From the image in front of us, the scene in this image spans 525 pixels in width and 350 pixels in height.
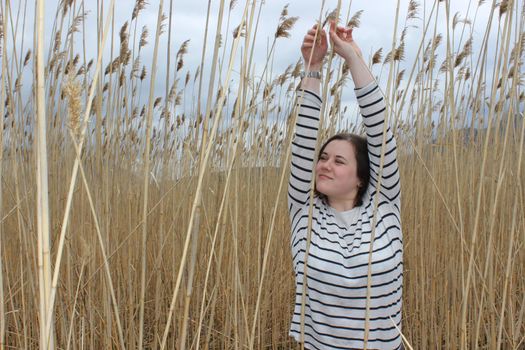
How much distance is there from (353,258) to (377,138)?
0.29 meters

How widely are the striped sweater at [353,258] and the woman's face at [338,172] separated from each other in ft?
0.13

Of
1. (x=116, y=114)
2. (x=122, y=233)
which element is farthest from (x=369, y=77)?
(x=122, y=233)

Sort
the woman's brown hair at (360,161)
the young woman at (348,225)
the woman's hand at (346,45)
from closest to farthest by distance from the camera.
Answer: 1. the woman's hand at (346,45)
2. the young woman at (348,225)
3. the woman's brown hair at (360,161)

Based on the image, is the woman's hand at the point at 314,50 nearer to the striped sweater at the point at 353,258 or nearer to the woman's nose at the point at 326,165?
the striped sweater at the point at 353,258

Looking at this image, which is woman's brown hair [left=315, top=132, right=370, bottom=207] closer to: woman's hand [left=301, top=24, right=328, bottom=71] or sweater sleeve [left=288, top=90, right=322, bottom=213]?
sweater sleeve [left=288, top=90, right=322, bottom=213]

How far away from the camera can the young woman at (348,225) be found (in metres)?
1.18

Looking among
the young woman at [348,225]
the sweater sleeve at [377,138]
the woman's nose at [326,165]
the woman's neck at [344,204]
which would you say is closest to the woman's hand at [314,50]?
the young woman at [348,225]

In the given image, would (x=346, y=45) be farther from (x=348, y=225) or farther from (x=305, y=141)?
(x=348, y=225)

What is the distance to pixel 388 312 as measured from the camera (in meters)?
1.22

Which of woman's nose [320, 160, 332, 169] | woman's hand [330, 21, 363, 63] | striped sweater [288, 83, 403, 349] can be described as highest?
woman's hand [330, 21, 363, 63]

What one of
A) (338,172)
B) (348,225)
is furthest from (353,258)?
(338,172)

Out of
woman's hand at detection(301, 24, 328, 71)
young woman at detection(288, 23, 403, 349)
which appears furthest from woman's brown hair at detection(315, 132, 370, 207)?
woman's hand at detection(301, 24, 328, 71)

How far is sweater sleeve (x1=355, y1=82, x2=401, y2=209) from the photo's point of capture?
45.9 inches

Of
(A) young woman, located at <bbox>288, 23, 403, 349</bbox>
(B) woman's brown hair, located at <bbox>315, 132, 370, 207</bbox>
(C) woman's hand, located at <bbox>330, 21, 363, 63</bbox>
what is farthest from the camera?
(B) woman's brown hair, located at <bbox>315, 132, 370, 207</bbox>
